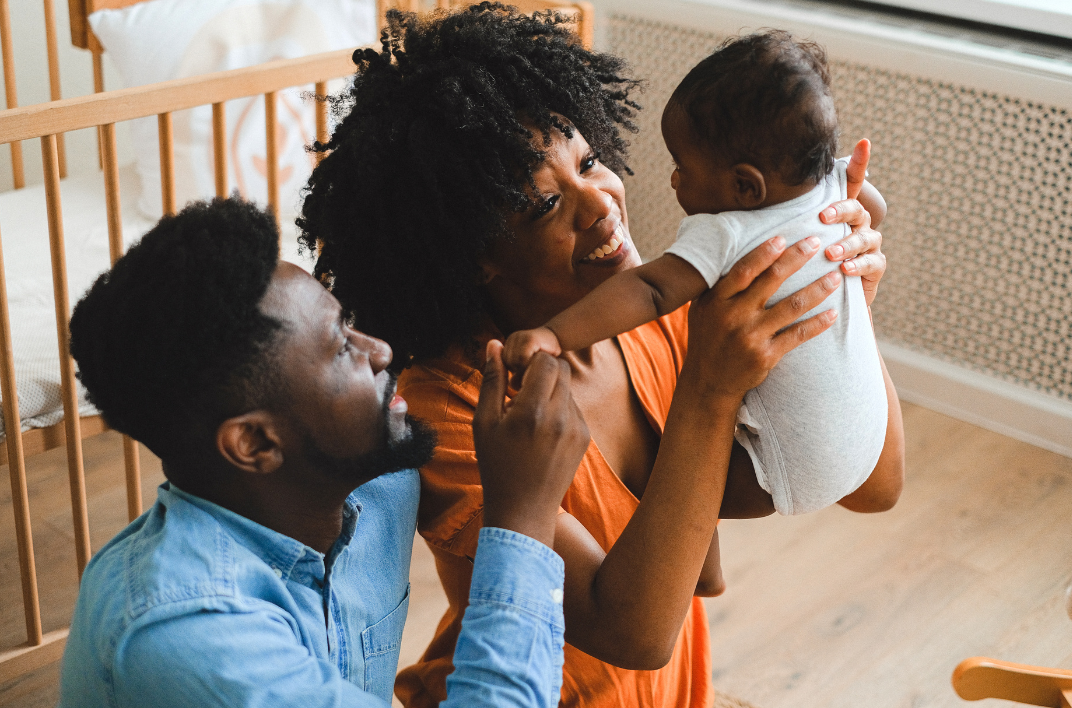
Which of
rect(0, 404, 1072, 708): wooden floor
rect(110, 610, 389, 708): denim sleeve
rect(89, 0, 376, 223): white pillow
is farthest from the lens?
rect(89, 0, 376, 223): white pillow

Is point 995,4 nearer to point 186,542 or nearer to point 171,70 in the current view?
point 171,70

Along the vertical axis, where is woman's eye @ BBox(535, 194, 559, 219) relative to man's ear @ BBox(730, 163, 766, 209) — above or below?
below

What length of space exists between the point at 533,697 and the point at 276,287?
39cm

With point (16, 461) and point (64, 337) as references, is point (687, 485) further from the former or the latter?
point (16, 461)

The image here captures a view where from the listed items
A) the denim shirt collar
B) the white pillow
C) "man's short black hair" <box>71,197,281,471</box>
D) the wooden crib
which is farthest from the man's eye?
the white pillow

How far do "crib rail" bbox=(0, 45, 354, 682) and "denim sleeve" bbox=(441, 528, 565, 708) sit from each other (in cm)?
98

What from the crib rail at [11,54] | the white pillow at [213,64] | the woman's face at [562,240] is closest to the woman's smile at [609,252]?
the woman's face at [562,240]

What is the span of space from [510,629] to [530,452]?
0.14 metres

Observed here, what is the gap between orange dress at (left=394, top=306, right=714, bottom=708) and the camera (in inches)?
39.8

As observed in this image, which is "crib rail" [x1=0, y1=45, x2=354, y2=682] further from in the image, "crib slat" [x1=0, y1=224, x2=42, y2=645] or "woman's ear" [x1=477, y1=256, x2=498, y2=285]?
"woman's ear" [x1=477, y1=256, x2=498, y2=285]

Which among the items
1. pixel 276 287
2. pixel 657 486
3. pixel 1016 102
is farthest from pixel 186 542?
pixel 1016 102

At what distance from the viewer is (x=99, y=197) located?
2428 millimetres

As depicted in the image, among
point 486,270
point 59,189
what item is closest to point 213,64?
point 59,189

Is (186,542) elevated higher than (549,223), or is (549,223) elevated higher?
(549,223)
